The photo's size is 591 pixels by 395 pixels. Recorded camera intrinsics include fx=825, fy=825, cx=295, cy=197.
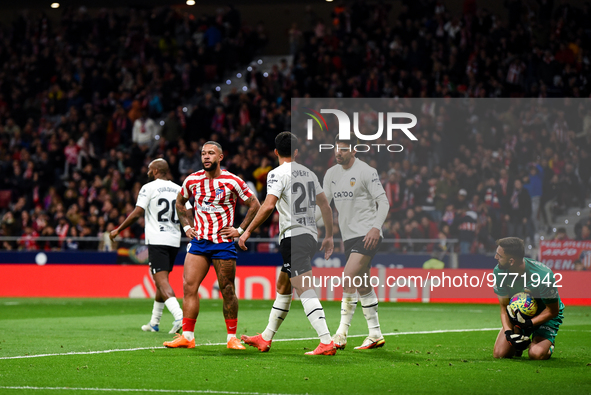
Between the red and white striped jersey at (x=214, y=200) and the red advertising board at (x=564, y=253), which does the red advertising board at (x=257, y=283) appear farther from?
the red and white striped jersey at (x=214, y=200)

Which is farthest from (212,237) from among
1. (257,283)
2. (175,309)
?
(257,283)

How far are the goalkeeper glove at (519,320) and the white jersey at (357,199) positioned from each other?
1825 millimetres

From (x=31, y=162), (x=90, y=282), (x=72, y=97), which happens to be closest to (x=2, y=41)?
(x=72, y=97)

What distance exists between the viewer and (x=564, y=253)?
58.1ft

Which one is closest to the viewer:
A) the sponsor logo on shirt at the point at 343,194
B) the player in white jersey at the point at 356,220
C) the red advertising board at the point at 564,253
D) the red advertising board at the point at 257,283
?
the player in white jersey at the point at 356,220

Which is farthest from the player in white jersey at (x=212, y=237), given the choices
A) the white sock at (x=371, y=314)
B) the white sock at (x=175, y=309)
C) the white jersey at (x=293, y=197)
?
the white sock at (x=175, y=309)

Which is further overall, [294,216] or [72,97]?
[72,97]

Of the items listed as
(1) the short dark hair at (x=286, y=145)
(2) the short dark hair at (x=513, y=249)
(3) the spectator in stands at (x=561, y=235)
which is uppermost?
(1) the short dark hair at (x=286, y=145)

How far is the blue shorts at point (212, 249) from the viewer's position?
352 inches

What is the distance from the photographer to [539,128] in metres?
19.1

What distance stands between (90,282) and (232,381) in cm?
1385

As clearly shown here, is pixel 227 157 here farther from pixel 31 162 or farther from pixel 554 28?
pixel 554 28

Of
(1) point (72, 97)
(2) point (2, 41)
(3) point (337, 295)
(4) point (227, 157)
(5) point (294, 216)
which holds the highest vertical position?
(2) point (2, 41)

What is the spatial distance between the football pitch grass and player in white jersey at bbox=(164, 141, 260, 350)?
0.35 metres
